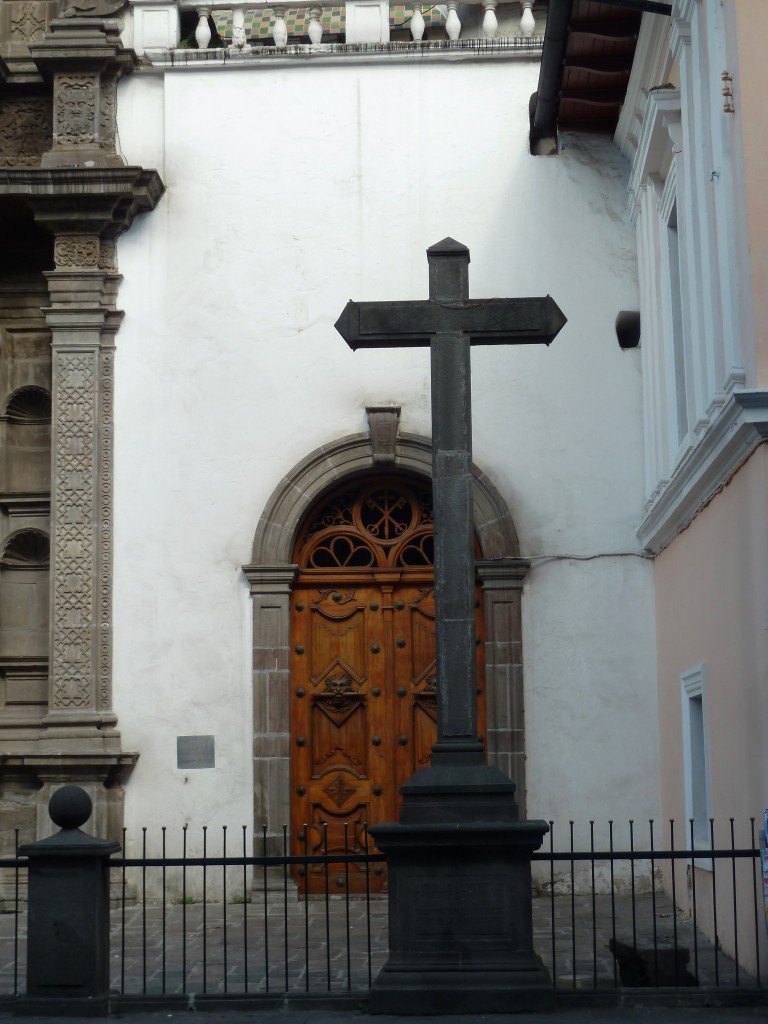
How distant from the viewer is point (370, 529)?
12586mm

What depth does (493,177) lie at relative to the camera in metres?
12.6

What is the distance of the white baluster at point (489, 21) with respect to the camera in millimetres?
12727

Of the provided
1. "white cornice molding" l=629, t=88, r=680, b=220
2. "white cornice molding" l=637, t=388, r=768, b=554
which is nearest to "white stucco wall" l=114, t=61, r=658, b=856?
"white cornice molding" l=629, t=88, r=680, b=220

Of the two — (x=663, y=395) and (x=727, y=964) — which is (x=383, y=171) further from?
(x=727, y=964)

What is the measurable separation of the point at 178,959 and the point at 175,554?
152 inches

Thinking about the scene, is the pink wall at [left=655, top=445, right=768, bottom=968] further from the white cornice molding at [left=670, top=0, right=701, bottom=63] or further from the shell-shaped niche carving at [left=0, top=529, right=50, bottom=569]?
the shell-shaped niche carving at [left=0, top=529, right=50, bottom=569]

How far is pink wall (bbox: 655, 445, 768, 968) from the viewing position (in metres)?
Result: 8.11

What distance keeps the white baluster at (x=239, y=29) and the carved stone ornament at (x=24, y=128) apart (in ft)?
5.59

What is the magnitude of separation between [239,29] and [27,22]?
191 cm

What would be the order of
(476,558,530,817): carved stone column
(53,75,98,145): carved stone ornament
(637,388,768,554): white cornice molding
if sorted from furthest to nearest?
(53,75,98,145): carved stone ornament
(476,558,530,817): carved stone column
(637,388,768,554): white cornice molding

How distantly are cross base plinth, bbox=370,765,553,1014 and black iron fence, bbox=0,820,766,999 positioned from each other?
153 mm

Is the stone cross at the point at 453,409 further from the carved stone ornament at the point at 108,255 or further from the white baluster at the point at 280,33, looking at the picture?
the white baluster at the point at 280,33

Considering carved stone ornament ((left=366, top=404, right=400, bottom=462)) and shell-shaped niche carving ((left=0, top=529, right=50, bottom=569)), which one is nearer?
carved stone ornament ((left=366, top=404, right=400, bottom=462))

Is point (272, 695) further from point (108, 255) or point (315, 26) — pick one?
point (315, 26)
